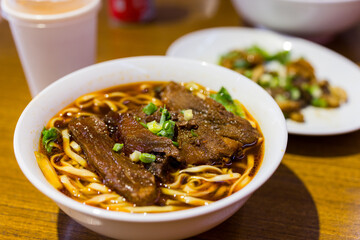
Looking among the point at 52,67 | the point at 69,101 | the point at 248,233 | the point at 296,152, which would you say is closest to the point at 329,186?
the point at 296,152

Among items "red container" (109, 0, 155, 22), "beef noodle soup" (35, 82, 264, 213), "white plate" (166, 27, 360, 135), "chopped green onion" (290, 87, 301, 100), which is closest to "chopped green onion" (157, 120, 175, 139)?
"beef noodle soup" (35, 82, 264, 213)

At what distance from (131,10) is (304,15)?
1.85 metres

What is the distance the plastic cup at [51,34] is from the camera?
2482mm

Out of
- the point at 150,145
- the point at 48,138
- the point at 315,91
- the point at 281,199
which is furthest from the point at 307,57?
the point at 48,138

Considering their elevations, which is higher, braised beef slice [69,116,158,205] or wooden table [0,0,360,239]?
braised beef slice [69,116,158,205]

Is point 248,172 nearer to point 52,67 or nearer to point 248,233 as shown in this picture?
point 248,233

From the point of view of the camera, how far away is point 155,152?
168cm

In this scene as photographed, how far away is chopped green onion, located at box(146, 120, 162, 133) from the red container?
2.47 meters

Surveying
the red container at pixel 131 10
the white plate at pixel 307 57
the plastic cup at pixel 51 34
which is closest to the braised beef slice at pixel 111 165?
the plastic cup at pixel 51 34

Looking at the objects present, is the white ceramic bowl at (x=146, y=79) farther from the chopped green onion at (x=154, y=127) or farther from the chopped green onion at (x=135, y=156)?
the chopped green onion at (x=154, y=127)

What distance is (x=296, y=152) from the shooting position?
2.35 meters

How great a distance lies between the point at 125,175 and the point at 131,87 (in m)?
0.81

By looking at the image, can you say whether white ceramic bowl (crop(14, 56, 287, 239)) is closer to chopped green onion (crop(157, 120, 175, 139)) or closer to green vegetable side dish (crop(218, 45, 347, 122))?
chopped green onion (crop(157, 120, 175, 139))

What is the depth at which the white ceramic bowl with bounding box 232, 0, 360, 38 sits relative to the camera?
131 inches
